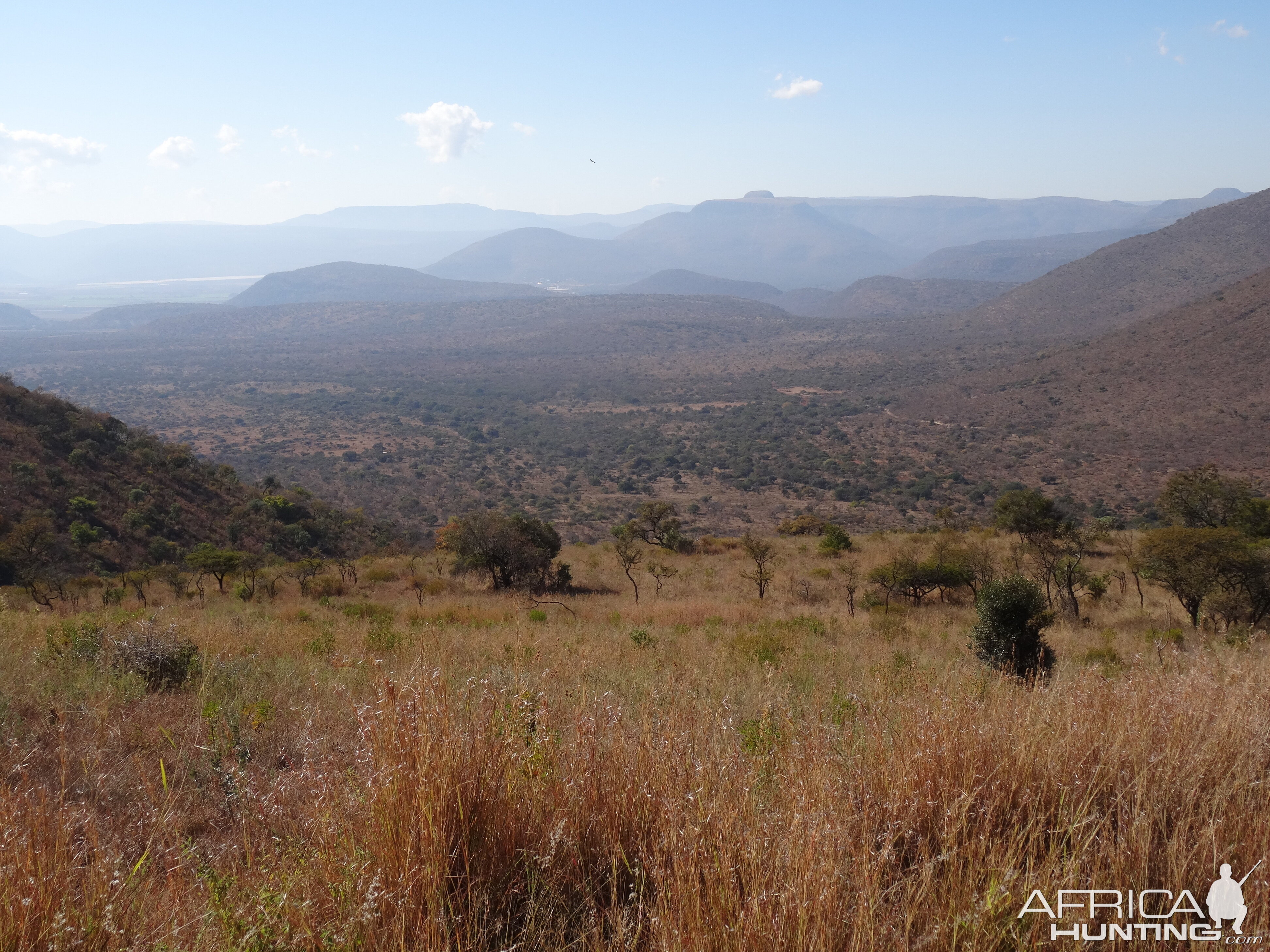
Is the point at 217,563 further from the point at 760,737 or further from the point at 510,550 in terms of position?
the point at 760,737

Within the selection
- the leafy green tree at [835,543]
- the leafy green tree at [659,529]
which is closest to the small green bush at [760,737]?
the leafy green tree at [835,543]

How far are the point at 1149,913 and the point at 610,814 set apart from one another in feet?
5.44

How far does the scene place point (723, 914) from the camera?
1.82m

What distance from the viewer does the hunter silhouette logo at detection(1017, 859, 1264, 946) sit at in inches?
71.5

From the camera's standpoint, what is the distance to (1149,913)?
1997 mm

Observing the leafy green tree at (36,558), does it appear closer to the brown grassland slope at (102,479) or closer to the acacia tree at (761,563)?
the brown grassland slope at (102,479)

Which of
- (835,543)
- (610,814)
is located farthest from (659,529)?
(610,814)

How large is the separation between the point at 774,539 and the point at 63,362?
489 feet

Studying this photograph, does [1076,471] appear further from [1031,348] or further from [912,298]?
[912,298]

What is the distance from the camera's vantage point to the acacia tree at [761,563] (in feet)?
56.0

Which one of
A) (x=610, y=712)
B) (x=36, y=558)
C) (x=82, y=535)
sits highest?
(x=610, y=712)

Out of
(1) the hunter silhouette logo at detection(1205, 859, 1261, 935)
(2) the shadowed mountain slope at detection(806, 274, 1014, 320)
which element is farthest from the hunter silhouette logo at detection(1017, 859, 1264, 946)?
(2) the shadowed mountain slope at detection(806, 274, 1014, 320)

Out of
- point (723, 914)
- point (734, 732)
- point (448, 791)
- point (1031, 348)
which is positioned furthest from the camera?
point (1031, 348)

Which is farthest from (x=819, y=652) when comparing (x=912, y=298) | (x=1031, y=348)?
(x=912, y=298)
